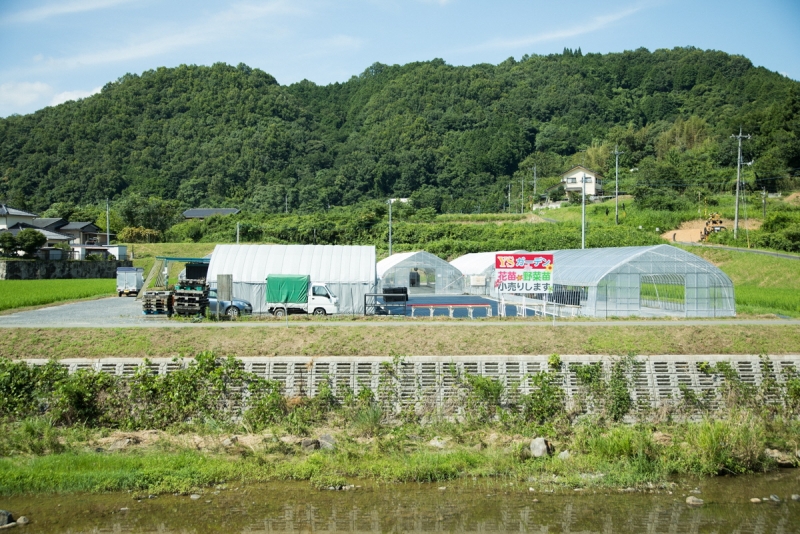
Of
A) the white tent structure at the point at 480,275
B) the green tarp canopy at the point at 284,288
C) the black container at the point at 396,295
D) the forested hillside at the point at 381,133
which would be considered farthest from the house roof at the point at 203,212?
the green tarp canopy at the point at 284,288

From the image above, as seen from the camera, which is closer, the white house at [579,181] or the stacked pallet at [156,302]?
the stacked pallet at [156,302]

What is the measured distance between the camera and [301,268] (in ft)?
89.1

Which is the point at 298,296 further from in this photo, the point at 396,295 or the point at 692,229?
the point at 692,229

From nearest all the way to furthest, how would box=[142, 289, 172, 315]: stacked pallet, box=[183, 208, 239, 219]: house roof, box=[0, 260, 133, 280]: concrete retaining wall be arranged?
box=[142, 289, 172, 315]: stacked pallet → box=[0, 260, 133, 280]: concrete retaining wall → box=[183, 208, 239, 219]: house roof

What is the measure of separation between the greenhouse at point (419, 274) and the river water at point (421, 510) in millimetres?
25300

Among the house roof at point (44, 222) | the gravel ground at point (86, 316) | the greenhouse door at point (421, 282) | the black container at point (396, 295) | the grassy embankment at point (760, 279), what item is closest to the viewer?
the gravel ground at point (86, 316)

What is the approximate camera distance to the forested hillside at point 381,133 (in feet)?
300

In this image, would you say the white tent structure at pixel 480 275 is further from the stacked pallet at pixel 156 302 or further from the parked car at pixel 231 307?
the stacked pallet at pixel 156 302

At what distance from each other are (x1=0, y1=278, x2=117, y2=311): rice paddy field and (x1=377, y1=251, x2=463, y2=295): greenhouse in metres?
15.8

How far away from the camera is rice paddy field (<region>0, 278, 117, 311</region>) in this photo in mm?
28259

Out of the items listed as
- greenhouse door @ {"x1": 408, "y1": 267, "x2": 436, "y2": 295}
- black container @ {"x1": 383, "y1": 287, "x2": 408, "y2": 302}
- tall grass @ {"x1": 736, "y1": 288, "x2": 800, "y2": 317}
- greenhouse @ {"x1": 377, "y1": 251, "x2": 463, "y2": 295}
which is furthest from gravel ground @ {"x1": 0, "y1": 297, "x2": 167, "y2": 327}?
tall grass @ {"x1": 736, "y1": 288, "x2": 800, "y2": 317}

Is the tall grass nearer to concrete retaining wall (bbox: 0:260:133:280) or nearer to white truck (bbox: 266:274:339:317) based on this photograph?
white truck (bbox: 266:274:339:317)

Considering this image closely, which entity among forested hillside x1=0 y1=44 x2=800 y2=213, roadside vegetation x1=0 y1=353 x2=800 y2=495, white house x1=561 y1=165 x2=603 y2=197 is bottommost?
roadside vegetation x1=0 y1=353 x2=800 y2=495

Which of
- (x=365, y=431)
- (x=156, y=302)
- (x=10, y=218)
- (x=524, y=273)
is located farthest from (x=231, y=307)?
(x=10, y=218)
